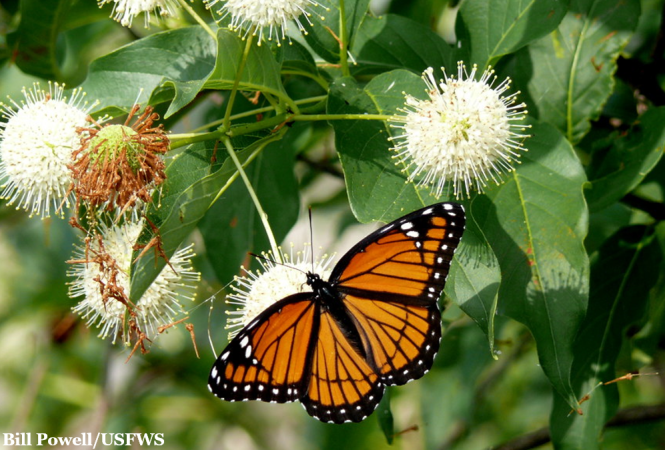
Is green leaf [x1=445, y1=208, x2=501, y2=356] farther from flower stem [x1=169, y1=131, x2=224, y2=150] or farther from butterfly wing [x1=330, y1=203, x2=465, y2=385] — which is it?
flower stem [x1=169, y1=131, x2=224, y2=150]

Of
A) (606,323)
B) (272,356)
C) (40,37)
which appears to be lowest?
(606,323)

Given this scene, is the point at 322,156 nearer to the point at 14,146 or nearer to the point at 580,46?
the point at 580,46

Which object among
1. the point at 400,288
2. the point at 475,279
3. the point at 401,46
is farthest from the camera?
the point at 401,46

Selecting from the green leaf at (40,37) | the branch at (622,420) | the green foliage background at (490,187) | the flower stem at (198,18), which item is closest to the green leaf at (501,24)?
the green foliage background at (490,187)

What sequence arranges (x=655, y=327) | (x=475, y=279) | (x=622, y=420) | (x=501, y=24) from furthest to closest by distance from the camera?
1. (x=655, y=327)
2. (x=622, y=420)
3. (x=501, y=24)
4. (x=475, y=279)

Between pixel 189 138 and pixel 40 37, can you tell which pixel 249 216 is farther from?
pixel 40 37

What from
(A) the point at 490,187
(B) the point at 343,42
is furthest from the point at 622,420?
(B) the point at 343,42

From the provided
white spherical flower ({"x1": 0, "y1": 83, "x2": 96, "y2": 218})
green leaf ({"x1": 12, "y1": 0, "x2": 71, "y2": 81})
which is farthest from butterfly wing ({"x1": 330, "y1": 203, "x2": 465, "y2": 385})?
green leaf ({"x1": 12, "y1": 0, "x2": 71, "y2": 81})
